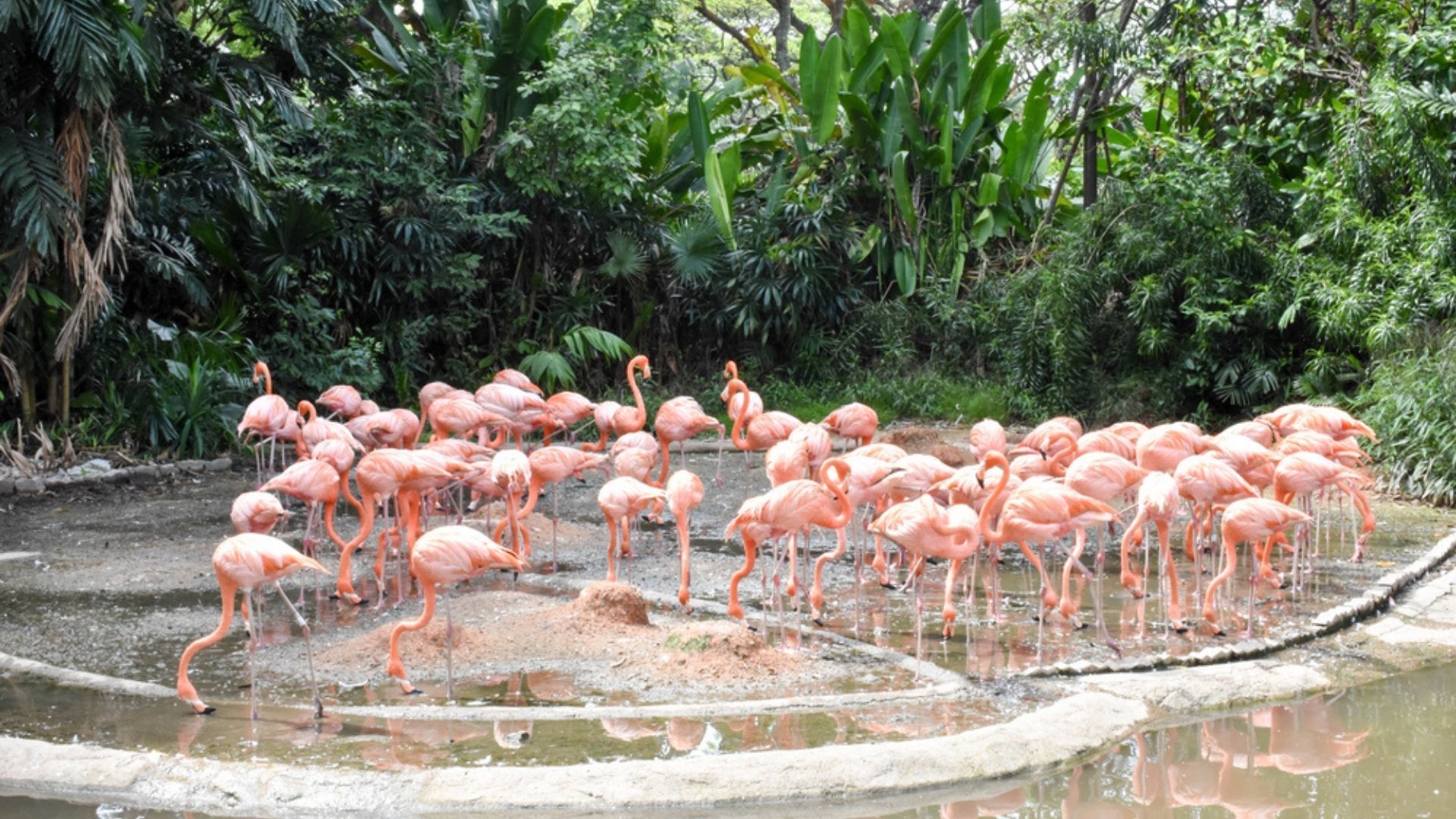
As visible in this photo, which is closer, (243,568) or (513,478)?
(243,568)

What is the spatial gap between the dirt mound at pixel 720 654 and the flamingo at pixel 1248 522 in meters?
1.96

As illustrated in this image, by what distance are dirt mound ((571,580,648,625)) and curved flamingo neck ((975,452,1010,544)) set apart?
155 centimetres

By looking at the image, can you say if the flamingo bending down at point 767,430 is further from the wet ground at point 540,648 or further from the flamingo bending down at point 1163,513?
the flamingo bending down at point 1163,513

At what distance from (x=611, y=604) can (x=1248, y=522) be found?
2.82 m

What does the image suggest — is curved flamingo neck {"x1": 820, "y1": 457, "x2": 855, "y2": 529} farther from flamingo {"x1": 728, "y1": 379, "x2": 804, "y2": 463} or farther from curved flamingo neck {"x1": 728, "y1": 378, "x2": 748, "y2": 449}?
curved flamingo neck {"x1": 728, "y1": 378, "x2": 748, "y2": 449}

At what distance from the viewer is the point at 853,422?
904 cm

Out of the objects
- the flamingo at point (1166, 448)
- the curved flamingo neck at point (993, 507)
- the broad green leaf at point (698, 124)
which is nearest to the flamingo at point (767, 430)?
the flamingo at point (1166, 448)

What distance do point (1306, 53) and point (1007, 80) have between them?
2965 millimetres

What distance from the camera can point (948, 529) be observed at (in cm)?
549

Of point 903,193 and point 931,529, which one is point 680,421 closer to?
point 931,529

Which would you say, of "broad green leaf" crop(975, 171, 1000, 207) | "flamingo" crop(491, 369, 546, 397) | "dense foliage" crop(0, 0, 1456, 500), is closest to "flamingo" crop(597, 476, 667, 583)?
"flamingo" crop(491, 369, 546, 397)

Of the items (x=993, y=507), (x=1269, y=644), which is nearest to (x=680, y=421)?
(x=993, y=507)

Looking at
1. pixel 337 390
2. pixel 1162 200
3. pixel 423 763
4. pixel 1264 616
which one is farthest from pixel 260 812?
pixel 1162 200

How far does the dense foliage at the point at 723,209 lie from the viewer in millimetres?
10344
